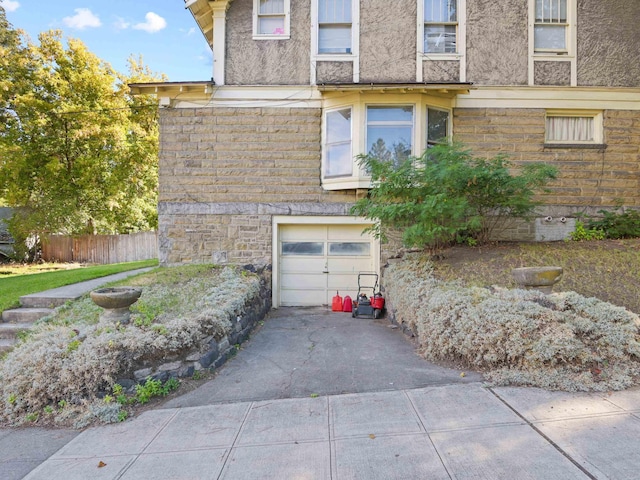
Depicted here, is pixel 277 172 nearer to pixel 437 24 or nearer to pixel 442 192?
pixel 442 192

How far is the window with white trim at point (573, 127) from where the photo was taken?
869 centimetres

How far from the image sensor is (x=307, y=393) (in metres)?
3.88

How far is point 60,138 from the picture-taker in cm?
1730

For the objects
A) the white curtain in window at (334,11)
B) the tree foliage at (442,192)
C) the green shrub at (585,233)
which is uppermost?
the white curtain in window at (334,11)

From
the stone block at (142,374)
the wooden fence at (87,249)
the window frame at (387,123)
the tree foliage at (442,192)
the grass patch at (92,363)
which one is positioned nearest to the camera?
the grass patch at (92,363)

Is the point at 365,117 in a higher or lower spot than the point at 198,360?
higher

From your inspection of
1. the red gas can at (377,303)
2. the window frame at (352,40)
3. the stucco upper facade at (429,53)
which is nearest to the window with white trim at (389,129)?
the stucco upper facade at (429,53)

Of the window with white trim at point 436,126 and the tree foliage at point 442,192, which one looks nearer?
the tree foliage at point 442,192

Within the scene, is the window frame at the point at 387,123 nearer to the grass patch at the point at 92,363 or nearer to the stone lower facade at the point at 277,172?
the stone lower facade at the point at 277,172

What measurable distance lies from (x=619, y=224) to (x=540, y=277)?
198 inches

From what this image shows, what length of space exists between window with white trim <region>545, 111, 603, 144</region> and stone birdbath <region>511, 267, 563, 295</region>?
210 inches

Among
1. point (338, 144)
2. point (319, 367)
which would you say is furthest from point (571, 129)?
point (319, 367)

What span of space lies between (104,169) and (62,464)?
18.4 meters

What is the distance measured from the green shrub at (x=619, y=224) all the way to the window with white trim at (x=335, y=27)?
701 cm
